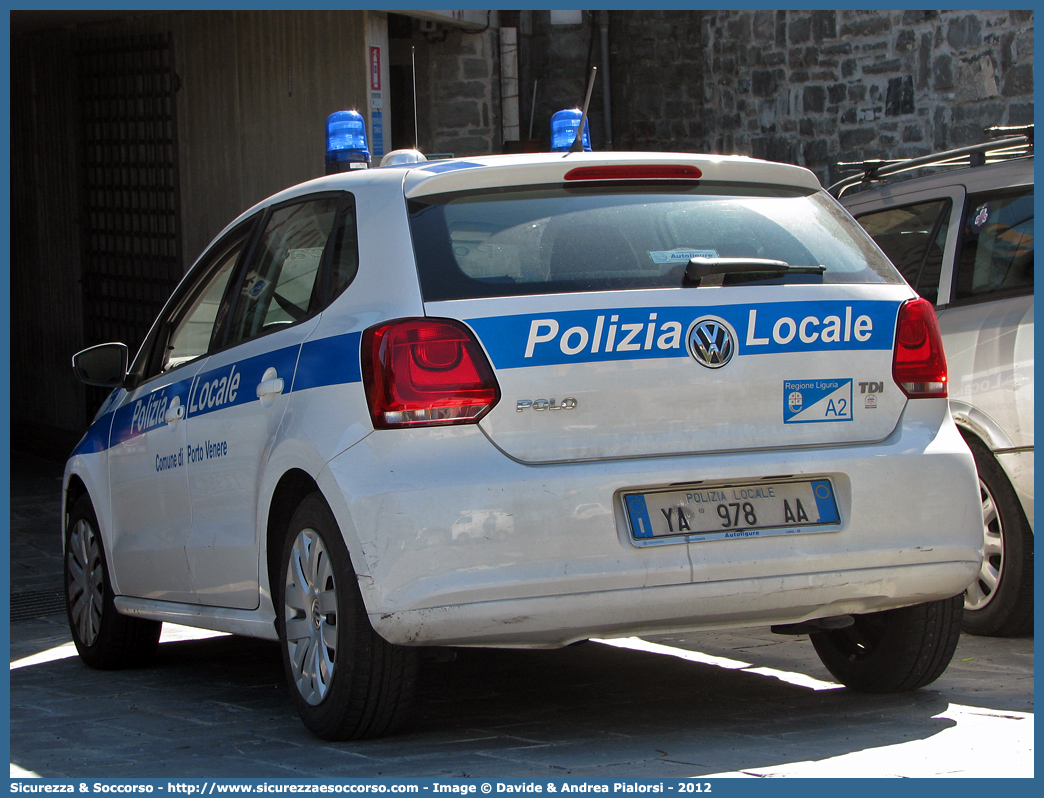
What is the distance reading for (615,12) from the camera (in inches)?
666

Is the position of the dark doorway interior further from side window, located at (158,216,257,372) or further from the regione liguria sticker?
the regione liguria sticker

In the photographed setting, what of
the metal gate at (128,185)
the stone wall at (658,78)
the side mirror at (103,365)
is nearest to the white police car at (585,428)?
the side mirror at (103,365)

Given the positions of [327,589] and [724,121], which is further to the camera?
[724,121]

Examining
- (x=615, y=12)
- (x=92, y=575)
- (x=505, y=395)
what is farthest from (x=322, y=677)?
(x=615, y=12)

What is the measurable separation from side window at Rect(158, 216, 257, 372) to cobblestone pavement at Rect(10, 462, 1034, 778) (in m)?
1.25

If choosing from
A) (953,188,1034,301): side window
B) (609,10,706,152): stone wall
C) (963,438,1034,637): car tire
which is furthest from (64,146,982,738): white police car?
(609,10,706,152): stone wall

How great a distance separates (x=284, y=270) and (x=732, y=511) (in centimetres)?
174

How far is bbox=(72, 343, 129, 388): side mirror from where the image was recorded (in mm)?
5828

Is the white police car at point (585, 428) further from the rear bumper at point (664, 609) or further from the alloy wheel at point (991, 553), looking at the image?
the alloy wheel at point (991, 553)

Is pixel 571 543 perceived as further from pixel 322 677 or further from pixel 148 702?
pixel 148 702

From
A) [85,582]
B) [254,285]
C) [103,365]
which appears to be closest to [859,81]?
[103,365]

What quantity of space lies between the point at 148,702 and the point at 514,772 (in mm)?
1956

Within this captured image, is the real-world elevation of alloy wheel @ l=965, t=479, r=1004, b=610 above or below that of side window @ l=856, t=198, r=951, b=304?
below

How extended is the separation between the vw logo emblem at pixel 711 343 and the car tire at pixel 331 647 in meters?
1.10
